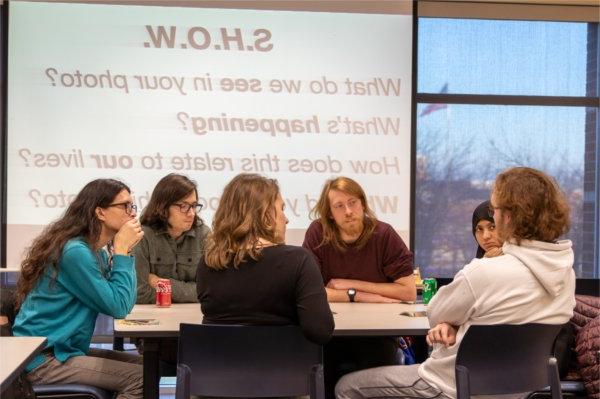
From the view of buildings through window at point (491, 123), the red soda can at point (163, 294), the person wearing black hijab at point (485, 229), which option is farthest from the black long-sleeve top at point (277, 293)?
the view of buildings through window at point (491, 123)

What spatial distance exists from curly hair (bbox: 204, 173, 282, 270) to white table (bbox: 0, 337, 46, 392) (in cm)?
60

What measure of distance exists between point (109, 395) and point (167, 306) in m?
0.61

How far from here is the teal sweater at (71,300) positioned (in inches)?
116

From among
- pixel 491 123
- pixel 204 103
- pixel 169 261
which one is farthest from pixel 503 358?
pixel 491 123

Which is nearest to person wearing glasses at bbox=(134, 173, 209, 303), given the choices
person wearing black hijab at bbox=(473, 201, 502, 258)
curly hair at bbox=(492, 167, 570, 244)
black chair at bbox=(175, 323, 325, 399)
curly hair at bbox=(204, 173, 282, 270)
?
curly hair at bbox=(204, 173, 282, 270)

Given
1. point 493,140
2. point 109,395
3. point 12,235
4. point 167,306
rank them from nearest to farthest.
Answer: point 109,395 → point 167,306 → point 12,235 → point 493,140

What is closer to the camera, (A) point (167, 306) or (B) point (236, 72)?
(A) point (167, 306)

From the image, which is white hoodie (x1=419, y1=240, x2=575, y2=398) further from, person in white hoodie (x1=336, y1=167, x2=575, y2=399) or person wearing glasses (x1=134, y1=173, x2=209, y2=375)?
person wearing glasses (x1=134, y1=173, x2=209, y2=375)

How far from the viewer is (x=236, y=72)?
590cm

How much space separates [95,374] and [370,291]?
4.55 ft

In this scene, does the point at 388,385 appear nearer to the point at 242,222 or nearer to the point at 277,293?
the point at 277,293

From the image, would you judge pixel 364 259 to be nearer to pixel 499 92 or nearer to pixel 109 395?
pixel 109 395

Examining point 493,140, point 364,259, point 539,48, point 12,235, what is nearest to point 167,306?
point 364,259

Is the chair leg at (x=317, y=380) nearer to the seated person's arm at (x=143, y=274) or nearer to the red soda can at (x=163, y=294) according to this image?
the red soda can at (x=163, y=294)
